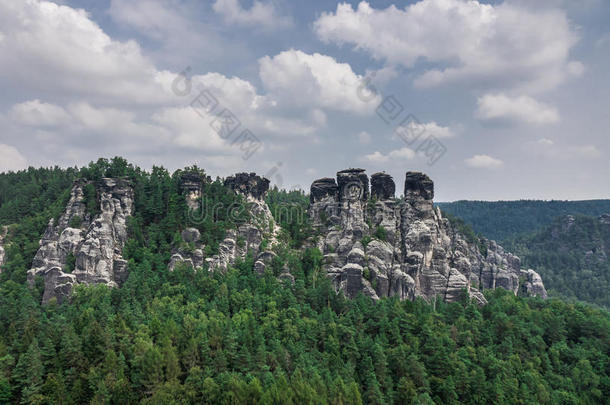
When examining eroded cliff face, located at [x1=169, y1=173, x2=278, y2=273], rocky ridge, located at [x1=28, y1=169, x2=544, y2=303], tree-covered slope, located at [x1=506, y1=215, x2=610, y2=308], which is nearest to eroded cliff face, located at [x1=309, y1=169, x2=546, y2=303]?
rocky ridge, located at [x1=28, y1=169, x2=544, y2=303]

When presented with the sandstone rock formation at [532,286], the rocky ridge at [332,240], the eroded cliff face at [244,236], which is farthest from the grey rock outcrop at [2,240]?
the sandstone rock formation at [532,286]

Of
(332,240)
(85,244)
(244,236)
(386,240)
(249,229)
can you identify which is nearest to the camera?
(85,244)

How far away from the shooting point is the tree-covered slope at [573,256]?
135500 mm

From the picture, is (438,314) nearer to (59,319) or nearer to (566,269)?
(59,319)

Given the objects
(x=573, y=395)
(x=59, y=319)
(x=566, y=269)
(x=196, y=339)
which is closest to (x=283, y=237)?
(x=196, y=339)

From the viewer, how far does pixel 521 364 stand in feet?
168

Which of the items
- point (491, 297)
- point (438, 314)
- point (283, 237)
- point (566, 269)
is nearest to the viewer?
point (438, 314)

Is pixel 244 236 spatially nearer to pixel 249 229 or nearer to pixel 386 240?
pixel 249 229

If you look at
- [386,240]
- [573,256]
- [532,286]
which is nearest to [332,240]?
[386,240]

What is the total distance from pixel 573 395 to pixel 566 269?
126666 mm

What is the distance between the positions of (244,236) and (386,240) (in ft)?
92.7

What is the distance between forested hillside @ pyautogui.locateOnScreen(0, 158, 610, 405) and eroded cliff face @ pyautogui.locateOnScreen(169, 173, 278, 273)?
6.84ft

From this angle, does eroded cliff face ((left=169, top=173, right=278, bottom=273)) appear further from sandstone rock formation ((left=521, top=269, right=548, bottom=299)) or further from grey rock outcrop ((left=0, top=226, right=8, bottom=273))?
sandstone rock formation ((left=521, top=269, right=548, bottom=299))

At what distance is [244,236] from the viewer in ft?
245
